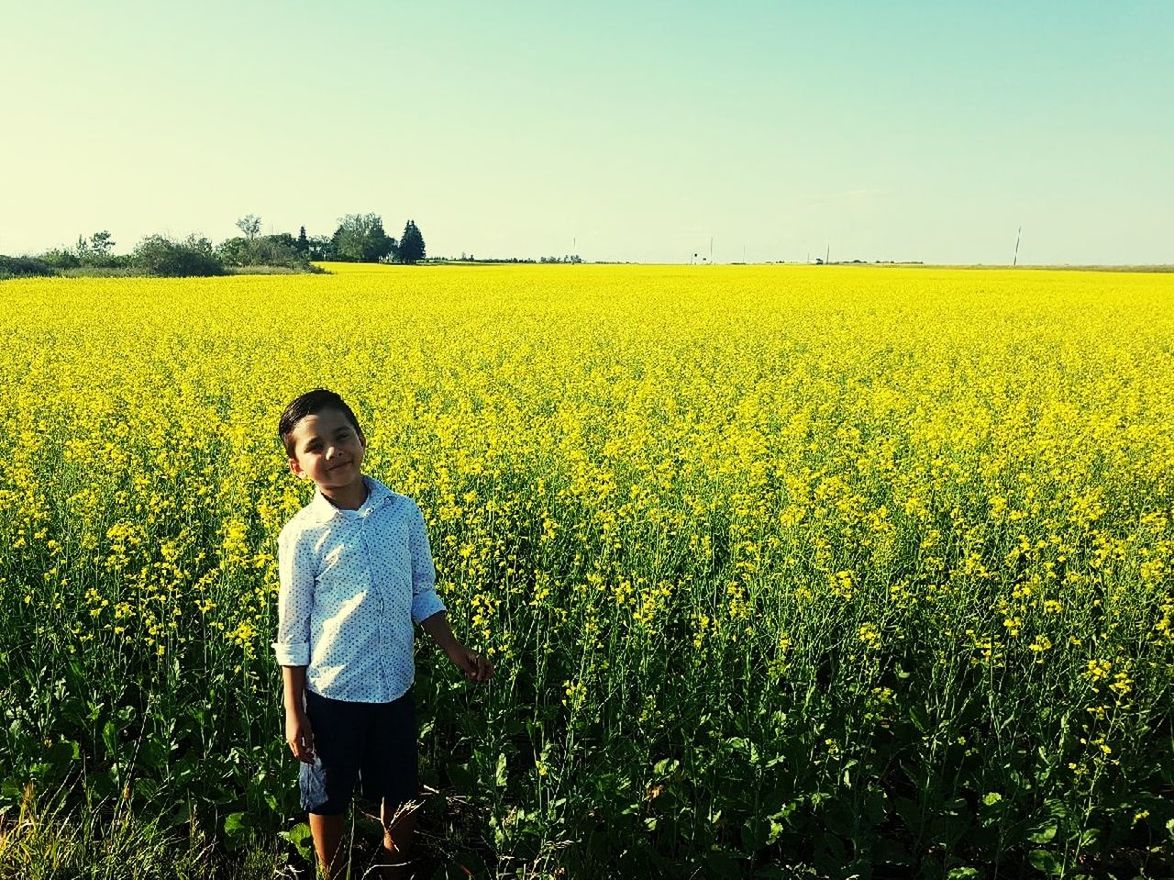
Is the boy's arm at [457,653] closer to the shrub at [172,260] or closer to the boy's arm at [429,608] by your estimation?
the boy's arm at [429,608]

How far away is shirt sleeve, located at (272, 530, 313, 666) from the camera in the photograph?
96.1 inches

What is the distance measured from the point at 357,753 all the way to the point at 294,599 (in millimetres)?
564

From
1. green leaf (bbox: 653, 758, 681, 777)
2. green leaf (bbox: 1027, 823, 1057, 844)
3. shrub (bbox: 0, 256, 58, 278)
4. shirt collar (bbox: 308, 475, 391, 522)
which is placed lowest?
green leaf (bbox: 1027, 823, 1057, 844)

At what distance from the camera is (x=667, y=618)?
12.1 ft

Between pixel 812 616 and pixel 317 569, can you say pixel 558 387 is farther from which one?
pixel 317 569

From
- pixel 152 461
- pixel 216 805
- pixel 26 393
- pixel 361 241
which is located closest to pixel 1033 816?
pixel 216 805

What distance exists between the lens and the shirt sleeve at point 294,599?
2.44 meters

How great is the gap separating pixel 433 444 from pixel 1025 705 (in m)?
4.66

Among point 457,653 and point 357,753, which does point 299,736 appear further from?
point 457,653

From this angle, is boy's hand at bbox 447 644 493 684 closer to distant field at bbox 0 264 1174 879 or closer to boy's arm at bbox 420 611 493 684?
boy's arm at bbox 420 611 493 684

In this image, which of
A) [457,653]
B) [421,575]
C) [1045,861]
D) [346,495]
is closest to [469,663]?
[457,653]

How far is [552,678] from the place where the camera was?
3.81 meters

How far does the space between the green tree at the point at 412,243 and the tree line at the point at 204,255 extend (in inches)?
74.2

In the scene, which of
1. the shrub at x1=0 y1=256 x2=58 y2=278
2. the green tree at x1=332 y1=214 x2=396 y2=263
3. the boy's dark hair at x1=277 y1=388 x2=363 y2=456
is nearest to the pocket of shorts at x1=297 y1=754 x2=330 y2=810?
the boy's dark hair at x1=277 y1=388 x2=363 y2=456
